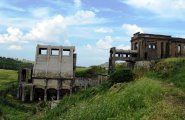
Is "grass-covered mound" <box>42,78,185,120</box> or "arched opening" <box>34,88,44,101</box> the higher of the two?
"grass-covered mound" <box>42,78,185,120</box>

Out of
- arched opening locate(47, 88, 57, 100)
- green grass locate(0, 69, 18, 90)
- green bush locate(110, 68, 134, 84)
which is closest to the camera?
green bush locate(110, 68, 134, 84)

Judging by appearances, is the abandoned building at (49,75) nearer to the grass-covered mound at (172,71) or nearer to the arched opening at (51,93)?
the arched opening at (51,93)

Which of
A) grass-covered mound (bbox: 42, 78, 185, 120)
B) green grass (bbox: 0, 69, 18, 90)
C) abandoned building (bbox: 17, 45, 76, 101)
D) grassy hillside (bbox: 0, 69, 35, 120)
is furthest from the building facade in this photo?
grass-covered mound (bbox: 42, 78, 185, 120)

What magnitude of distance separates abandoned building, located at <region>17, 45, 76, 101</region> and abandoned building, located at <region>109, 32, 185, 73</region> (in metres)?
6.02

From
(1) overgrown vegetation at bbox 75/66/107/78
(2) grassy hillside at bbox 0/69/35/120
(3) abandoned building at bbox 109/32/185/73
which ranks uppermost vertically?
(3) abandoned building at bbox 109/32/185/73

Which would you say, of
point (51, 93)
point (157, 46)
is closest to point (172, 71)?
point (157, 46)

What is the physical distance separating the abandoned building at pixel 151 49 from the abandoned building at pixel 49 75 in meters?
6.02

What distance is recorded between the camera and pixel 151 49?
1960 inches

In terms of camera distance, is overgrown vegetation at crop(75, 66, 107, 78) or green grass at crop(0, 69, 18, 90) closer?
green grass at crop(0, 69, 18, 90)

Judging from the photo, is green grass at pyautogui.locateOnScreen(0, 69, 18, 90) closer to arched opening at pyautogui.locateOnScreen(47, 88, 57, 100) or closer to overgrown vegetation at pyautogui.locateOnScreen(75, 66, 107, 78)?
arched opening at pyautogui.locateOnScreen(47, 88, 57, 100)

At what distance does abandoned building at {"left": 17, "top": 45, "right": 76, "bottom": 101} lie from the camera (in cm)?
5103

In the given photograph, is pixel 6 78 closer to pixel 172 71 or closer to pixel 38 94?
pixel 38 94

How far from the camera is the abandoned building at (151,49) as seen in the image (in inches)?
1929

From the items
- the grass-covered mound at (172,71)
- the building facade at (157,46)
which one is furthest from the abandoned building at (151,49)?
the grass-covered mound at (172,71)
